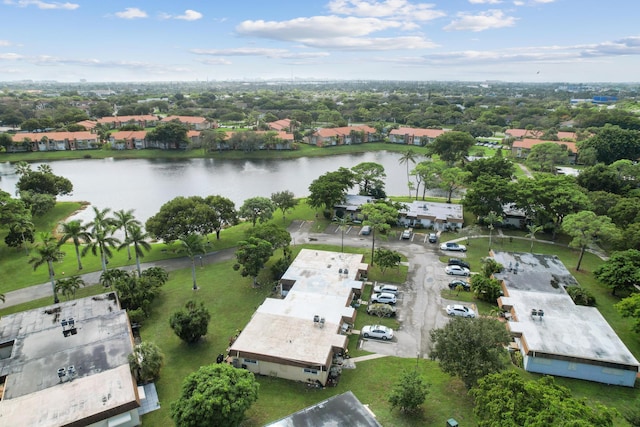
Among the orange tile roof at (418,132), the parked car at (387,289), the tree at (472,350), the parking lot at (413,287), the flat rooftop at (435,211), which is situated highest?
the orange tile roof at (418,132)

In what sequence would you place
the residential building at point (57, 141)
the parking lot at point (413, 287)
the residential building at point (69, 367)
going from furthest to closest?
the residential building at point (57, 141)
the parking lot at point (413, 287)
the residential building at point (69, 367)

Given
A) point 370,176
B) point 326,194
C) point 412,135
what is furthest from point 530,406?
point 412,135

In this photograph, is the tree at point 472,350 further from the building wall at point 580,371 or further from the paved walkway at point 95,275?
the paved walkway at point 95,275

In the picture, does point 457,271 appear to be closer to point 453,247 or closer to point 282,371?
point 453,247

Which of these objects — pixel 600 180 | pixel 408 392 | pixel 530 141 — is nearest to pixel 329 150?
pixel 530 141

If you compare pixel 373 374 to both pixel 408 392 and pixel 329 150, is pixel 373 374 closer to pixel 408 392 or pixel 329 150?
pixel 408 392

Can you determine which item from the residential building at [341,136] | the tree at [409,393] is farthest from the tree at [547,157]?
the tree at [409,393]
